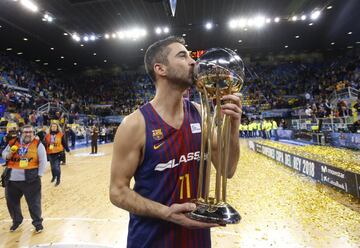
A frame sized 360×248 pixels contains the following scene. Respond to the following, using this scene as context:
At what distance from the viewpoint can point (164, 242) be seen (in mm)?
1186

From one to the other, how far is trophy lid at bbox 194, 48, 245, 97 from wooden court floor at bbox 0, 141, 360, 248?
2.77m

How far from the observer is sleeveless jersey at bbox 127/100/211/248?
119cm

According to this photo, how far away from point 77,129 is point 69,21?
7.80 m

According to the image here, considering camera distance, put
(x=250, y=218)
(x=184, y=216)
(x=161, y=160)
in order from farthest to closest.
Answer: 1. (x=250, y=218)
2. (x=161, y=160)
3. (x=184, y=216)

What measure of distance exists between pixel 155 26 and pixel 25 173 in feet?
45.3

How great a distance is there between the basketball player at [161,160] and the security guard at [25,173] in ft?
11.4

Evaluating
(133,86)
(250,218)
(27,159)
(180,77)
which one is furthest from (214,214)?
(133,86)

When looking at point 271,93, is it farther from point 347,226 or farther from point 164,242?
point 164,242

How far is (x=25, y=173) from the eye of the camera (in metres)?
3.93

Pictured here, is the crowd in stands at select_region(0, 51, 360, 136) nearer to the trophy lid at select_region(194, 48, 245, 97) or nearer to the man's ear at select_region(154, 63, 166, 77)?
the man's ear at select_region(154, 63, 166, 77)

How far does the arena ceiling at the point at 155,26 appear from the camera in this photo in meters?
13.2

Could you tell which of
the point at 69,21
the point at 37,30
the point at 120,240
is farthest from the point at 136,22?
the point at 120,240

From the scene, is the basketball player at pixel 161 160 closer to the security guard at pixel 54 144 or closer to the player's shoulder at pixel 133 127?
the player's shoulder at pixel 133 127

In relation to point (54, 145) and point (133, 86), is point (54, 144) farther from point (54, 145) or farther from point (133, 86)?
point (133, 86)
